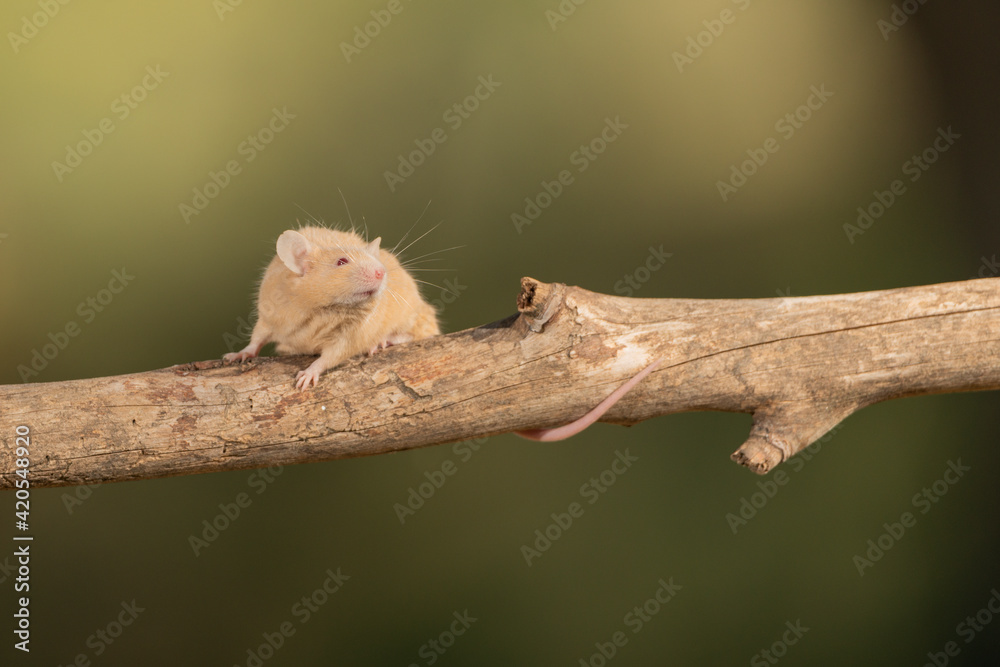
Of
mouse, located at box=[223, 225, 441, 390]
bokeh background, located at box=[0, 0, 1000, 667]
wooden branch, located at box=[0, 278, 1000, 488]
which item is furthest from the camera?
bokeh background, located at box=[0, 0, 1000, 667]

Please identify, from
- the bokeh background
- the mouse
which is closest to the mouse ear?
the mouse

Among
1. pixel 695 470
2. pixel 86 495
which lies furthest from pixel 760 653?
pixel 86 495

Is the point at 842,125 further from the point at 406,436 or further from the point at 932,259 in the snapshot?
the point at 406,436

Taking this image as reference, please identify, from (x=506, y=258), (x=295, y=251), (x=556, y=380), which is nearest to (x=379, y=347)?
(x=295, y=251)

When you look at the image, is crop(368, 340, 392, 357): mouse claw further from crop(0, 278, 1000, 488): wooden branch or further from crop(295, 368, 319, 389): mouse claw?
crop(295, 368, 319, 389): mouse claw

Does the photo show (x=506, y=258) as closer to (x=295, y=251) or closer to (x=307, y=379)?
(x=295, y=251)

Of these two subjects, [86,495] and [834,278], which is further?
[834,278]
